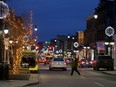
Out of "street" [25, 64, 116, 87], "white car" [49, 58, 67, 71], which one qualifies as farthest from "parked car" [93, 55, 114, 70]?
"street" [25, 64, 116, 87]

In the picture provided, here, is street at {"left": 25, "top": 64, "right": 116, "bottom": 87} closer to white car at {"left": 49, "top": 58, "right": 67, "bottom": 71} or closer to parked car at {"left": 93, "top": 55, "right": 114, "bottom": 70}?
white car at {"left": 49, "top": 58, "right": 67, "bottom": 71}

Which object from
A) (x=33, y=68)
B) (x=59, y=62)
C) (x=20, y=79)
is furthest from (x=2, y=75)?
(x=59, y=62)

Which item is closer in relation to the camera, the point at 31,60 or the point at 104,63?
the point at 31,60

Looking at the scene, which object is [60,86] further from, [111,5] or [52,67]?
[111,5]

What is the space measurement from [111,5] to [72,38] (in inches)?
3242

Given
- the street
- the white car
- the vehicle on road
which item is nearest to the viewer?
the street

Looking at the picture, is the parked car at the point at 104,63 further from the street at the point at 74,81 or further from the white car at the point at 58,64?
the street at the point at 74,81

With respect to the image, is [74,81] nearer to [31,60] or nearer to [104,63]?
[31,60]

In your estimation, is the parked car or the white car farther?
the parked car

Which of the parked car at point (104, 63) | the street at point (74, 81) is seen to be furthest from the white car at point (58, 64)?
the street at point (74, 81)

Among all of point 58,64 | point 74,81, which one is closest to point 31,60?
point 58,64

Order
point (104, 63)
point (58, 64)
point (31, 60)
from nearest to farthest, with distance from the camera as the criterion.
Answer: point (31, 60) < point (58, 64) < point (104, 63)

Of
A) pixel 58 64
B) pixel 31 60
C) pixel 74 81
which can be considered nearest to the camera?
pixel 74 81

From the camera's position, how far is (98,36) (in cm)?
11156
